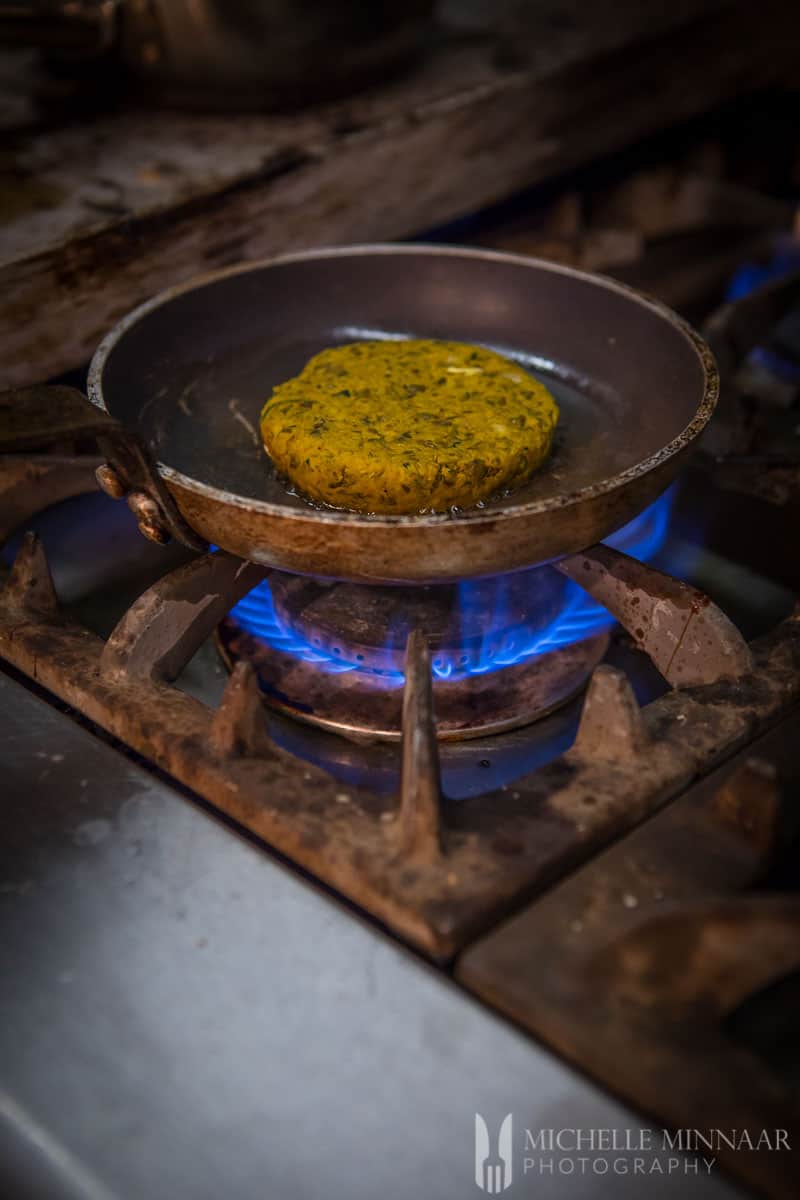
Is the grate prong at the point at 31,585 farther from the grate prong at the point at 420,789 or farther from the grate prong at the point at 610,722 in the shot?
the grate prong at the point at 610,722

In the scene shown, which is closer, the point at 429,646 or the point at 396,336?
the point at 429,646

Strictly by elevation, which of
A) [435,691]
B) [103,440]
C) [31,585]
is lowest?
[435,691]

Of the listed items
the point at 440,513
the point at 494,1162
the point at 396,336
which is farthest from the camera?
the point at 396,336

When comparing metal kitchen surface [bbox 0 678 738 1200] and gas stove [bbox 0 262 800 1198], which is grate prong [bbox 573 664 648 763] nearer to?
gas stove [bbox 0 262 800 1198]

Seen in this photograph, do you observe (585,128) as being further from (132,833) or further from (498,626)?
(132,833)

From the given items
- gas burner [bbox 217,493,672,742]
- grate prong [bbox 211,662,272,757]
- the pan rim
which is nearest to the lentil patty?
the pan rim

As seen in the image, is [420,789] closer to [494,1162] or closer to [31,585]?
[494,1162]

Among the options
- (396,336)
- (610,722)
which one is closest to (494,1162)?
(610,722)
